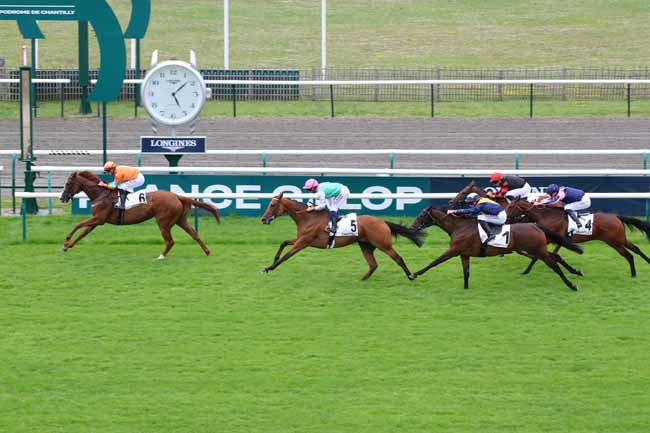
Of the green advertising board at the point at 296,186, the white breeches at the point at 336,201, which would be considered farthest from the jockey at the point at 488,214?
the green advertising board at the point at 296,186

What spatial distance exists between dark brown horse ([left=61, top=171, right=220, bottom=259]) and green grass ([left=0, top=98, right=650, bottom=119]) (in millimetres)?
11459

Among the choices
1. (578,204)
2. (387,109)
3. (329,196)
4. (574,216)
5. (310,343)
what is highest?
(387,109)

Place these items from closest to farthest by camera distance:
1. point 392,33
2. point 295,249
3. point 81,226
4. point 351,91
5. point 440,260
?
point 440,260 → point 295,249 → point 81,226 → point 351,91 → point 392,33

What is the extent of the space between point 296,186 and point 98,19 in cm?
386

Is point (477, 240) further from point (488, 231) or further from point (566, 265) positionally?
point (566, 265)

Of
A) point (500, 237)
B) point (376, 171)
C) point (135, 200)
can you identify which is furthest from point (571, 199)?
point (135, 200)

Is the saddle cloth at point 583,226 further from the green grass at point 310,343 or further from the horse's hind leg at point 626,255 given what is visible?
the green grass at point 310,343

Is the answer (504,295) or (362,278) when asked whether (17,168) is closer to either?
(362,278)

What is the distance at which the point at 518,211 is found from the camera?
1514cm

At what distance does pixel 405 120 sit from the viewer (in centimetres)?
2686

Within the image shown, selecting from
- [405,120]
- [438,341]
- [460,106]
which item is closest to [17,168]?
[405,120]

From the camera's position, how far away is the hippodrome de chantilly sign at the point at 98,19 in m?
18.0

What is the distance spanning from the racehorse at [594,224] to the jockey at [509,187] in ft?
1.99

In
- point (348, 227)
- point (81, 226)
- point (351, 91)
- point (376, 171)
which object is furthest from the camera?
point (351, 91)
